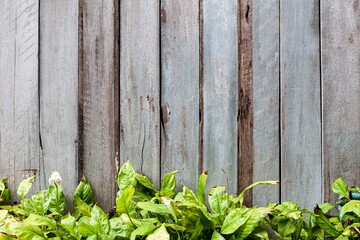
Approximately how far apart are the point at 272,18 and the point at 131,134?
80 centimetres

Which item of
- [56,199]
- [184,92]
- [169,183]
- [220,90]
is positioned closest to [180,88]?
[184,92]

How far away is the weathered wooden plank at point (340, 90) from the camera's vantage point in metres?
1.83

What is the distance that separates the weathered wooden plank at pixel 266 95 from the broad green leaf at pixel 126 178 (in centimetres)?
52

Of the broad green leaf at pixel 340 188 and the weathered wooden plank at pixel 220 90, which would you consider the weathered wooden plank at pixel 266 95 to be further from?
the broad green leaf at pixel 340 188

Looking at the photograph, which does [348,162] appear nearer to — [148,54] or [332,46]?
[332,46]

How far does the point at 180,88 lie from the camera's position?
1.99 metres

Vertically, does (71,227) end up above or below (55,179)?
below

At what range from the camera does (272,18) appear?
1.91 metres

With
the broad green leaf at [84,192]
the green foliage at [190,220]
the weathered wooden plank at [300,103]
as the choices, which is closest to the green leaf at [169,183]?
the green foliage at [190,220]

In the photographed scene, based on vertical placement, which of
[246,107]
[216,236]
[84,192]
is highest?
[246,107]

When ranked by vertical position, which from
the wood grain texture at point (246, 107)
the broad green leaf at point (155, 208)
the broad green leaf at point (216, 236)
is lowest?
the broad green leaf at point (216, 236)

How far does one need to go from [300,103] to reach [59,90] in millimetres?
1092

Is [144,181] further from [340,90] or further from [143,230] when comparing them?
[340,90]

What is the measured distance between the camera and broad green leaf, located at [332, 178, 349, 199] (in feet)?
5.74
